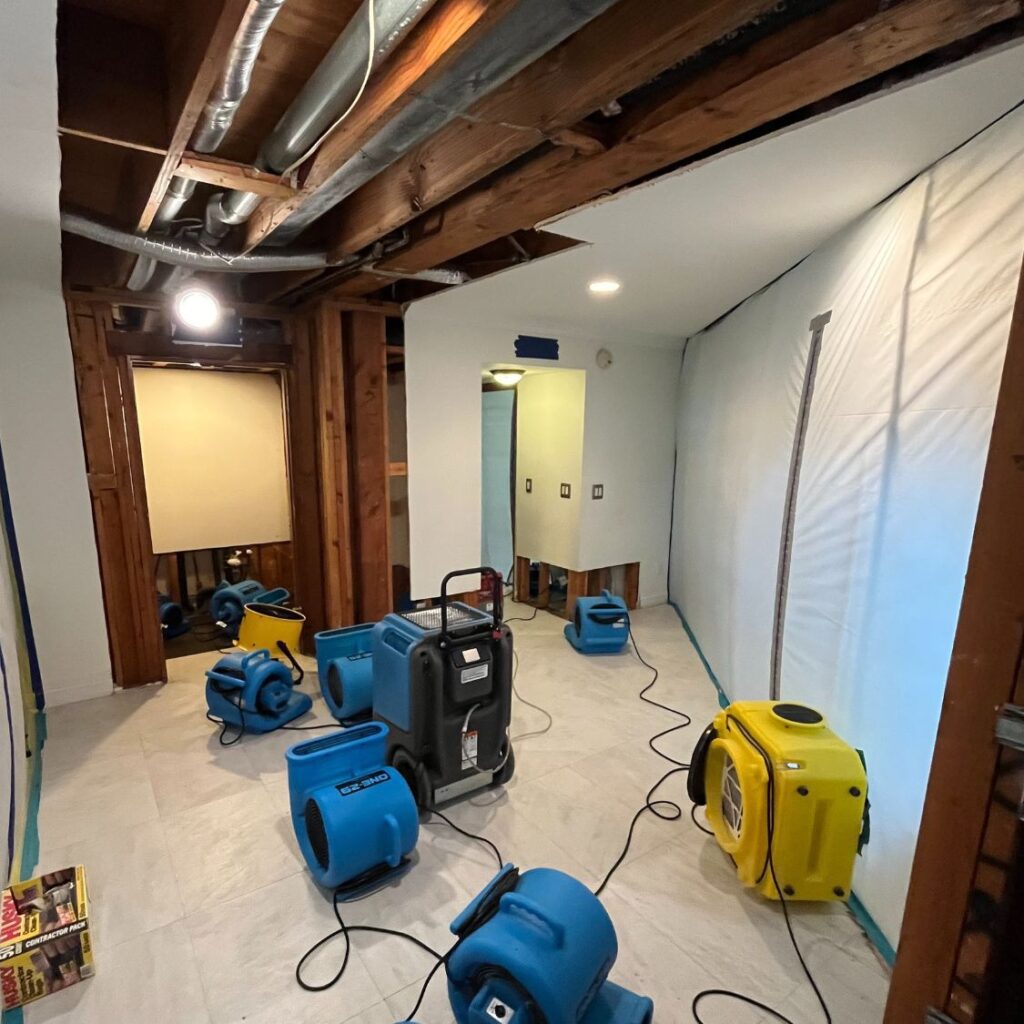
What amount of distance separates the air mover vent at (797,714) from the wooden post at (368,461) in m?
2.56

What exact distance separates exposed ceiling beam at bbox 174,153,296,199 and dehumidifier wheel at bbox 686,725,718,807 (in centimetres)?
238

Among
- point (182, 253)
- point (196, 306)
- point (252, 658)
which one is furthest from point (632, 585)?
point (182, 253)

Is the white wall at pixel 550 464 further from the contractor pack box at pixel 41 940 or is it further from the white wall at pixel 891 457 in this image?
the contractor pack box at pixel 41 940

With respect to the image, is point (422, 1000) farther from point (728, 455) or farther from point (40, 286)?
point (40, 286)

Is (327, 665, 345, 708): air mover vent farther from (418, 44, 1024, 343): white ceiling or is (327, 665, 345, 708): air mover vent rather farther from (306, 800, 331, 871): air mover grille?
(418, 44, 1024, 343): white ceiling

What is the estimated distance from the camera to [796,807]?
174 cm

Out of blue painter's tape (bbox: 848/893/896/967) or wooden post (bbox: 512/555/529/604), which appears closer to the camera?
blue painter's tape (bbox: 848/893/896/967)

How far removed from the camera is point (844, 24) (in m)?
1.06

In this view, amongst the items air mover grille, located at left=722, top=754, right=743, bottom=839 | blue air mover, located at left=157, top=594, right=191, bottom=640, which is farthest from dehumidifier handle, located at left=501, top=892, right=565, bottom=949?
blue air mover, located at left=157, top=594, right=191, bottom=640

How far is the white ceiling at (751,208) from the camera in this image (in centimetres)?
138

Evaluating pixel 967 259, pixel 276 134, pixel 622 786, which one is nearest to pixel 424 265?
pixel 276 134

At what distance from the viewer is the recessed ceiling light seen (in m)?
2.95

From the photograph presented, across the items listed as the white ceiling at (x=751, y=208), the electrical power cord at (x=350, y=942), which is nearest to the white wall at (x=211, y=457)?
the white ceiling at (x=751, y=208)

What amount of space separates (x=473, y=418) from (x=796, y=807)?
2967mm
